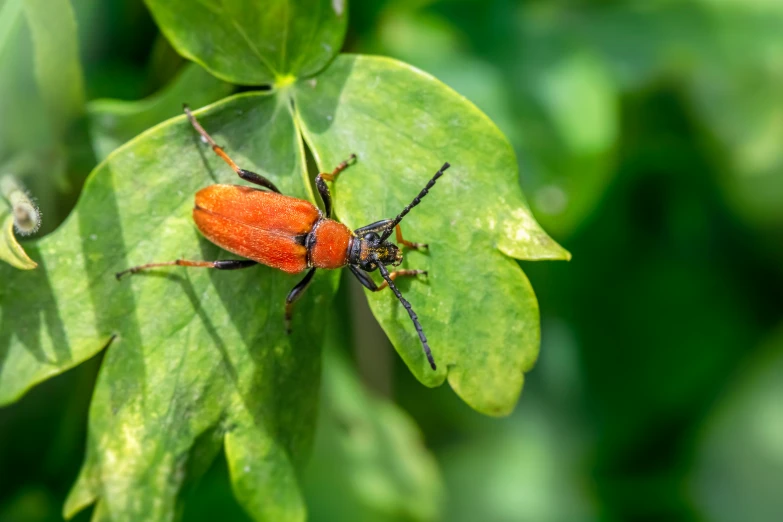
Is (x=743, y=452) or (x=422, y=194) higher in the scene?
(x=422, y=194)

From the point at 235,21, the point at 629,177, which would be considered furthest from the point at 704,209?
the point at 235,21

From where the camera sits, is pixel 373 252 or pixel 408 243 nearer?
pixel 408 243

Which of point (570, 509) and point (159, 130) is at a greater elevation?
point (159, 130)

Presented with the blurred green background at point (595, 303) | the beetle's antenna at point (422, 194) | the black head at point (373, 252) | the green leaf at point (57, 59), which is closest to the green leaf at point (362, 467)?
the blurred green background at point (595, 303)

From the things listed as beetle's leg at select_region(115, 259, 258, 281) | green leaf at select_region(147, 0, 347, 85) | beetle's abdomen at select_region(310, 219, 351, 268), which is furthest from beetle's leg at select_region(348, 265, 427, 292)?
green leaf at select_region(147, 0, 347, 85)

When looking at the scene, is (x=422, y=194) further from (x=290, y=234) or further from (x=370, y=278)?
(x=290, y=234)

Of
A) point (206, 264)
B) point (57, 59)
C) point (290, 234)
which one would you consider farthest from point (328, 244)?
point (57, 59)

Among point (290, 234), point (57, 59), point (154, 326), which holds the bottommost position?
point (154, 326)

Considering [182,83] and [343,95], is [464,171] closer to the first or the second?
[343,95]
